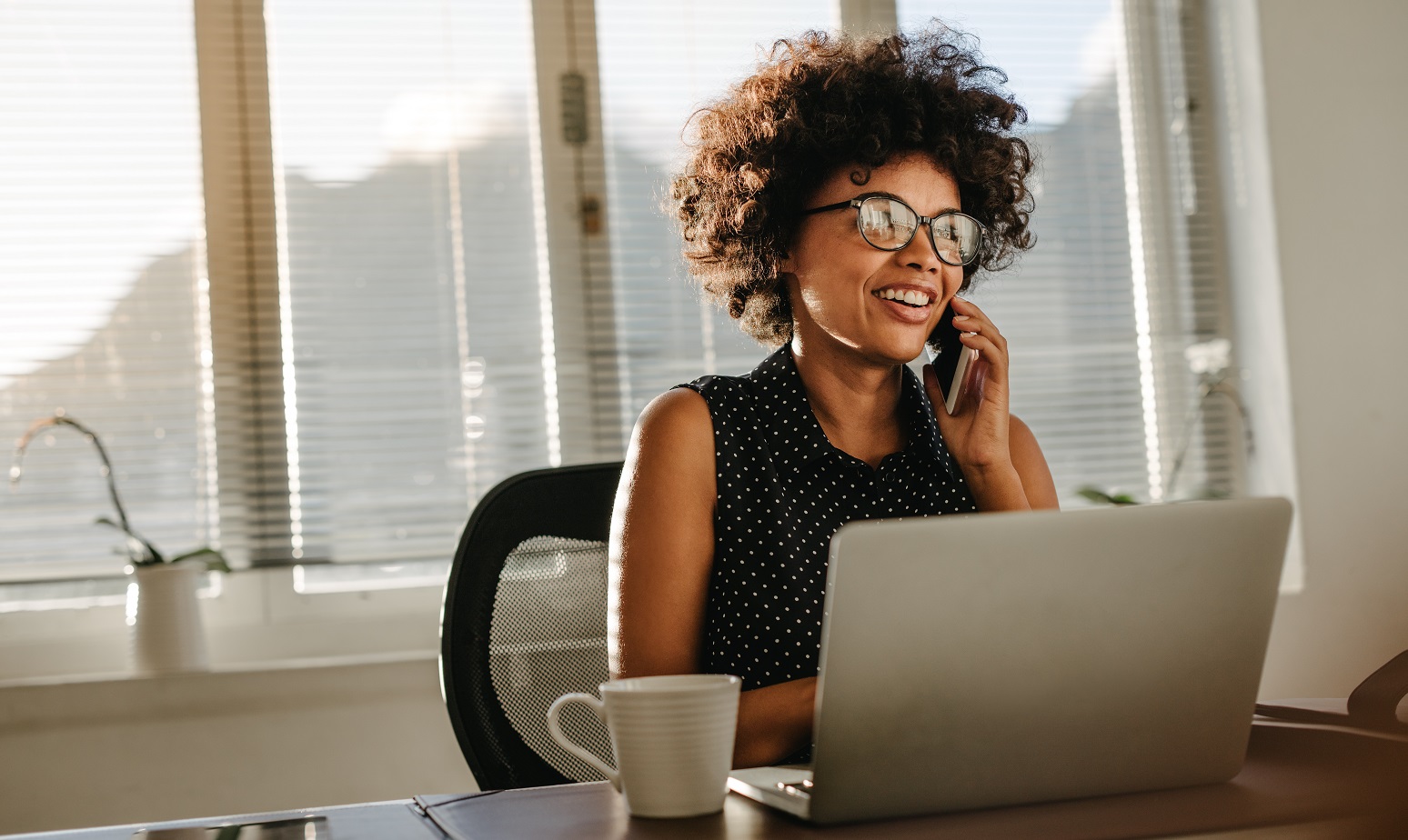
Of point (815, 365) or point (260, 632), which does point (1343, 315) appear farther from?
point (260, 632)

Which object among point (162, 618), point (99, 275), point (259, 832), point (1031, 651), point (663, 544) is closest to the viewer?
point (1031, 651)

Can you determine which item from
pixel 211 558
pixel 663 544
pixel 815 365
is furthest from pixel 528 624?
pixel 211 558

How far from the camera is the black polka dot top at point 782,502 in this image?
4.15 ft

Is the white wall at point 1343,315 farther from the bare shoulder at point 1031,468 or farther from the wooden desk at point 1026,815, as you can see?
the wooden desk at point 1026,815

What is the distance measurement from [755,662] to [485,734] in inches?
12.0

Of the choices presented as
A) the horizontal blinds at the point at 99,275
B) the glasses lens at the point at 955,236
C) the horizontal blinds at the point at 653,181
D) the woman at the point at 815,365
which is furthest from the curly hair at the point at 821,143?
the horizontal blinds at the point at 99,275

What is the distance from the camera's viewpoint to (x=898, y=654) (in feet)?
2.29

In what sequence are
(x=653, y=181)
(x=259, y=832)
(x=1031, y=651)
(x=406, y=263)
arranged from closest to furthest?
(x=1031, y=651), (x=259, y=832), (x=406, y=263), (x=653, y=181)

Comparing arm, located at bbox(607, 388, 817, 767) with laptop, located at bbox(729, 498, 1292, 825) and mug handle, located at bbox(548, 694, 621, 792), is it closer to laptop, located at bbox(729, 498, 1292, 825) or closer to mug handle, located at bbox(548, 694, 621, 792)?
mug handle, located at bbox(548, 694, 621, 792)

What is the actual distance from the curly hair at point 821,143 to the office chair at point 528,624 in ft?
1.09

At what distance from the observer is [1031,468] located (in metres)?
1.53

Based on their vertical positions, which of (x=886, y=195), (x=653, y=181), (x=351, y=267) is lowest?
(x=886, y=195)

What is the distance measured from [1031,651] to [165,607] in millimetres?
1944

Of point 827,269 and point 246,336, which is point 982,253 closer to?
point 827,269
